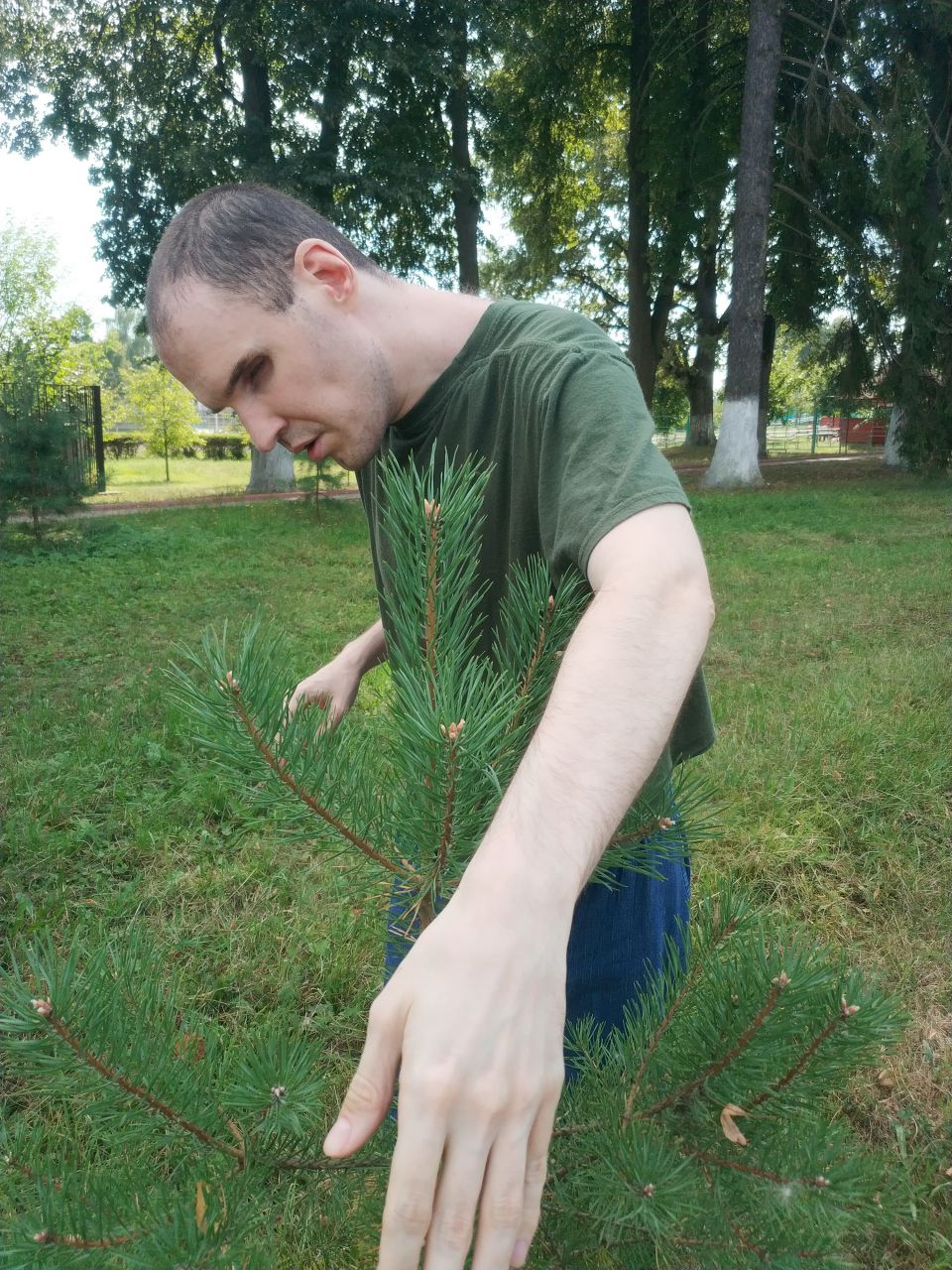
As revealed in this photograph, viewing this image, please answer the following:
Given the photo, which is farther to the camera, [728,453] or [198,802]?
[728,453]

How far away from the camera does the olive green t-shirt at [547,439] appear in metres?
0.99

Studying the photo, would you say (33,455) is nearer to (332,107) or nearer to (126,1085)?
(332,107)

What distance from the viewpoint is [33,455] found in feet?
29.5

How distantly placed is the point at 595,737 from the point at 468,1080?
29 centimetres

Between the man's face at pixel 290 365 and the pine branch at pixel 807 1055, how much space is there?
106cm

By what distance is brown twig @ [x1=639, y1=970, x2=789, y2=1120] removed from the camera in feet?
2.89

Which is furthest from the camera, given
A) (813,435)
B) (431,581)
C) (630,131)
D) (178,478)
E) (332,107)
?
(813,435)

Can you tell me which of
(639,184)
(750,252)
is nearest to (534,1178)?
(750,252)

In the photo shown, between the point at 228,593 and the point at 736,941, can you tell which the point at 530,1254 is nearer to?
the point at 736,941

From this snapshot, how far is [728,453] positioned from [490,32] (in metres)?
7.16

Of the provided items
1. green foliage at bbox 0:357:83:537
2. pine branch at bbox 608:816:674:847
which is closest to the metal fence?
green foliage at bbox 0:357:83:537

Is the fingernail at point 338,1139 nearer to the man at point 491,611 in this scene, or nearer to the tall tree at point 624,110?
the man at point 491,611

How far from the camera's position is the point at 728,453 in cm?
1416

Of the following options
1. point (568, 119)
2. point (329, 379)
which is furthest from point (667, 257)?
point (329, 379)
